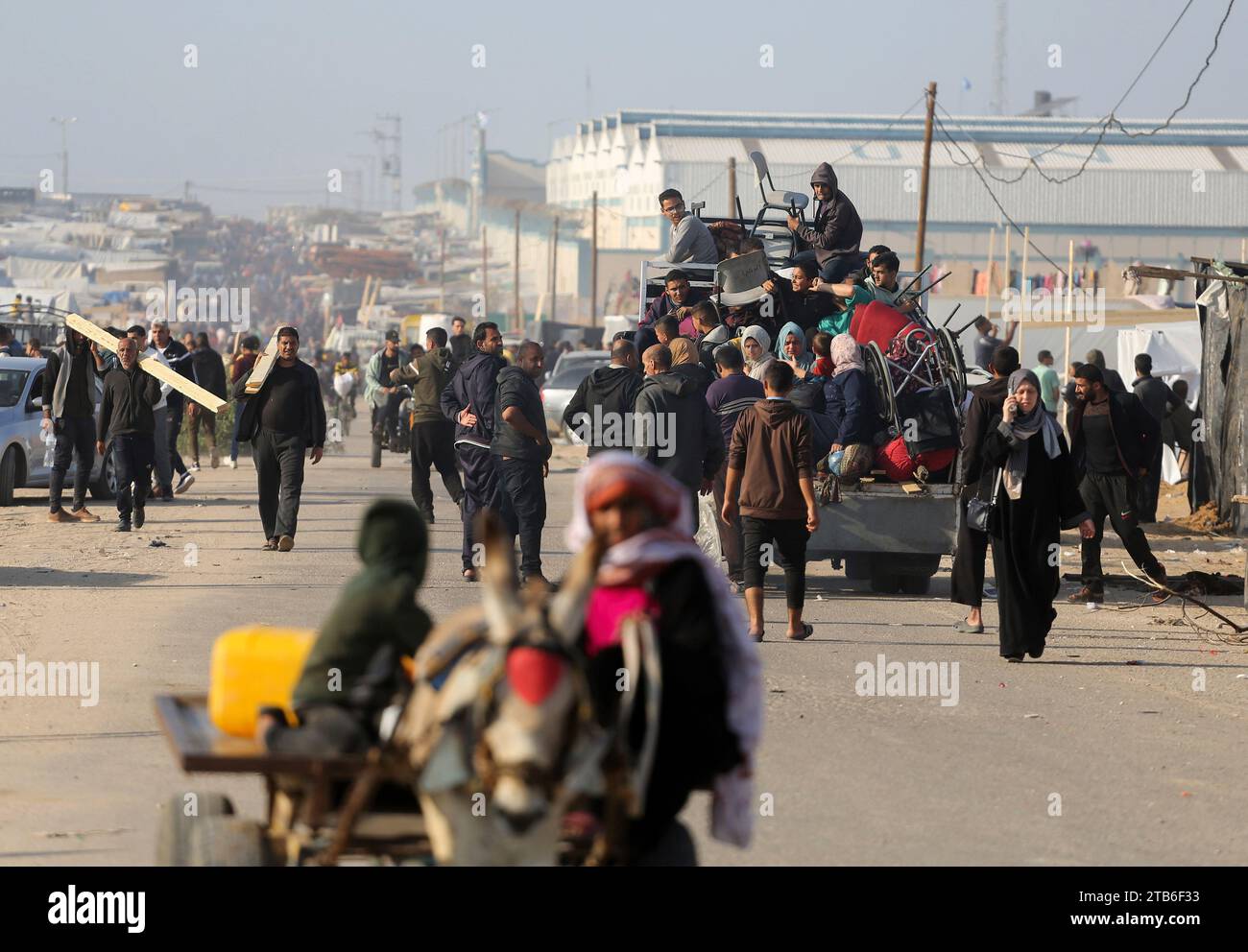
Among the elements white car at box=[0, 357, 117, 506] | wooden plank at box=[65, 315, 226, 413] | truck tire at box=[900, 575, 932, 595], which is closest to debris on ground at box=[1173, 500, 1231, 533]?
truck tire at box=[900, 575, 932, 595]

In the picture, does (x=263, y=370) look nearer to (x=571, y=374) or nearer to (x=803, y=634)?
(x=803, y=634)

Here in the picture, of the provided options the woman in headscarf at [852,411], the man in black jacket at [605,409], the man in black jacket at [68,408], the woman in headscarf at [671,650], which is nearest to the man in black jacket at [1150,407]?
the woman in headscarf at [852,411]

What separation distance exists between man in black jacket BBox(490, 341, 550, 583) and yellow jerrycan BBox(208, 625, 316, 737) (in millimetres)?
8083

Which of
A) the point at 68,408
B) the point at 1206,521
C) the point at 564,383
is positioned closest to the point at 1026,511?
the point at 1206,521

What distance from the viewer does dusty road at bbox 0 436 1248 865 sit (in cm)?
702

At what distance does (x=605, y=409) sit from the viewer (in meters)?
13.4

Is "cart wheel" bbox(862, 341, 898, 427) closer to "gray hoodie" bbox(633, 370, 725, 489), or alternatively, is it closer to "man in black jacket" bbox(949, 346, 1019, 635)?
"gray hoodie" bbox(633, 370, 725, 489)

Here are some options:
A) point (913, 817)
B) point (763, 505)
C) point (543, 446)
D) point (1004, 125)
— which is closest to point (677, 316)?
point (543, 446)

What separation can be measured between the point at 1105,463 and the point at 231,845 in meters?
11.0

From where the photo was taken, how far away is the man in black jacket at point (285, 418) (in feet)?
51.4

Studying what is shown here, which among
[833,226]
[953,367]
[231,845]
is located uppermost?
[833,226]

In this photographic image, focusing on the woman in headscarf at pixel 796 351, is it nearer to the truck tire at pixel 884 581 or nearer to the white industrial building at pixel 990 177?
the truck tire at pixel 884 581
